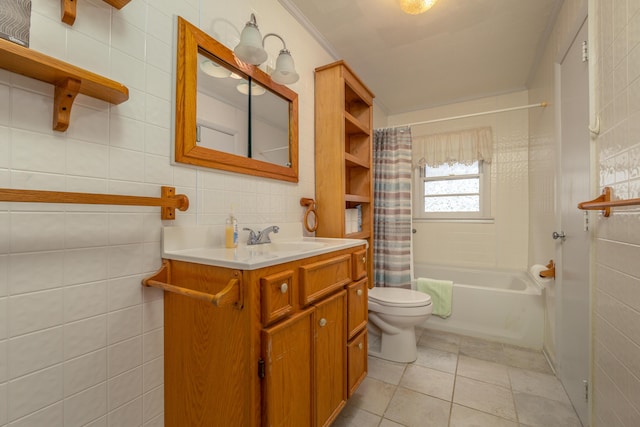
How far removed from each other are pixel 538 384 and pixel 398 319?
0.91 m

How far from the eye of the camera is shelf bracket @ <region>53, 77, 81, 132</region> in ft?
2.41

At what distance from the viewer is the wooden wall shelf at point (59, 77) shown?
0.64m

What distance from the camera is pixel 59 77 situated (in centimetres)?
73

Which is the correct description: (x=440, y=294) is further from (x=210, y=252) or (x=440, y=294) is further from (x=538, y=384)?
(x=210, y=252)

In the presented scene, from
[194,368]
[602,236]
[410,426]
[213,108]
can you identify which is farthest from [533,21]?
[194,368]

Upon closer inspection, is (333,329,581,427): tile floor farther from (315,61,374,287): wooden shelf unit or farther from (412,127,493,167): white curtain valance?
(412,127,493,167): white curtain valance

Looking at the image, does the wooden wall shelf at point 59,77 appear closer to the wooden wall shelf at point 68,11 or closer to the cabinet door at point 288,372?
the wooden wall shelf at point 68,11

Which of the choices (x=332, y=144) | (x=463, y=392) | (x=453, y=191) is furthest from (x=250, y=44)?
(x=453, y=191)

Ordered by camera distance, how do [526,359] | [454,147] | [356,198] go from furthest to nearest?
[454,147], [356,198], [526,359]

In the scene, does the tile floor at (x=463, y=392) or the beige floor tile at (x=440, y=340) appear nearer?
the tile floor at (x=463, y=392)

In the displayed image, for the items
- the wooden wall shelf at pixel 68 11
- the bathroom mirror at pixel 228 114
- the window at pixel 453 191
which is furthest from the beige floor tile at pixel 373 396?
the window at pixel 453 191

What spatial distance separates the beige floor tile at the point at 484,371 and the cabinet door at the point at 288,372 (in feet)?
4.30

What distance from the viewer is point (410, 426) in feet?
4.40

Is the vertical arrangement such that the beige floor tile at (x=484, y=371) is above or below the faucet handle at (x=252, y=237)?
below
